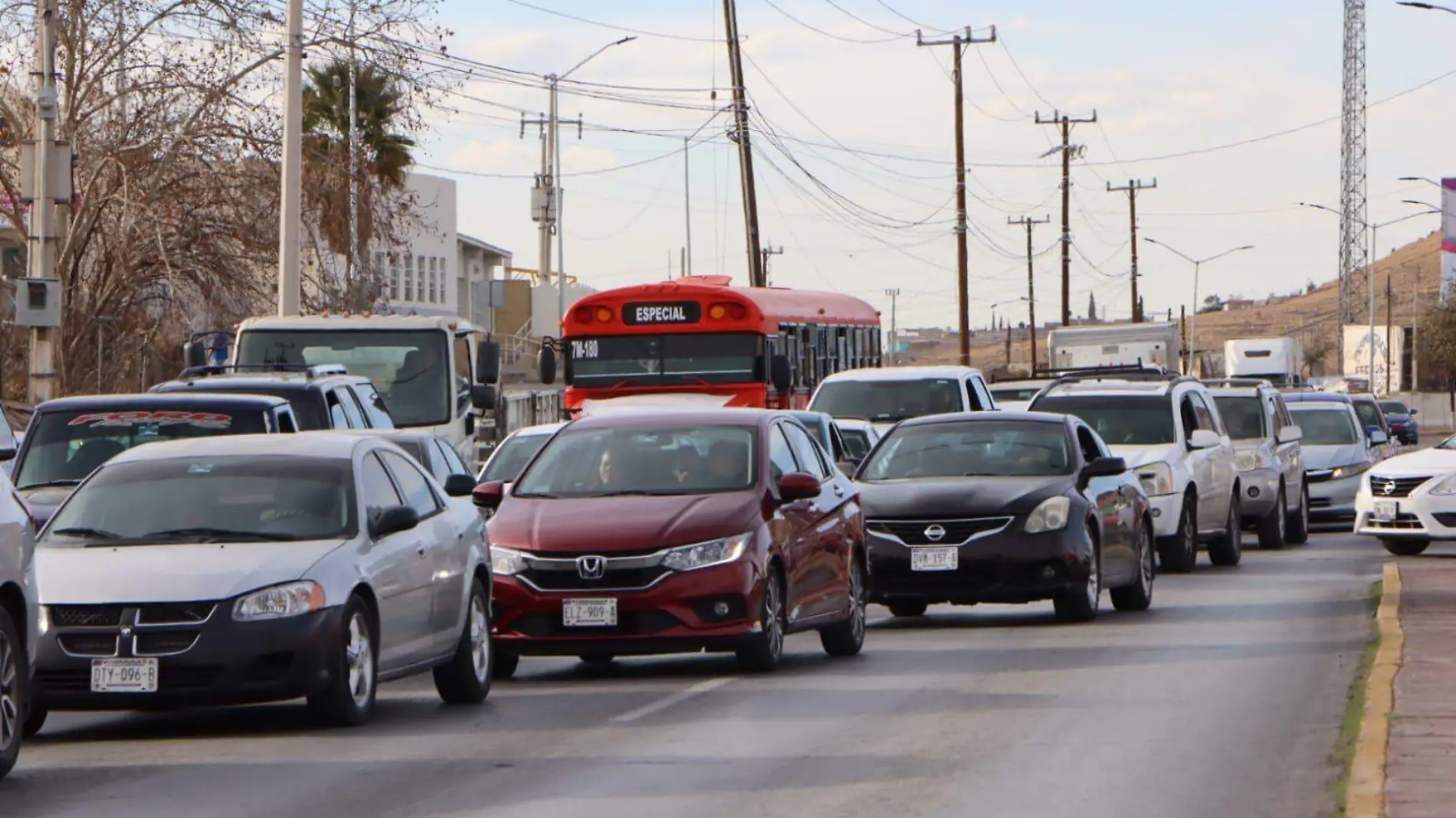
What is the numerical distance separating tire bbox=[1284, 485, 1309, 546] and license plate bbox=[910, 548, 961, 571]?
13827 mm

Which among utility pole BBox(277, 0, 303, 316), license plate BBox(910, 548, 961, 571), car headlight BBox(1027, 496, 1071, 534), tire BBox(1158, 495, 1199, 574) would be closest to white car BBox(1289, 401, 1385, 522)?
tire BBox(1158, 495, 1199, 574)

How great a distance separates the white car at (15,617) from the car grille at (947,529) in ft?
28.7

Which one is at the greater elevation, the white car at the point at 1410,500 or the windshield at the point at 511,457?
the windshield at the point at 511,457

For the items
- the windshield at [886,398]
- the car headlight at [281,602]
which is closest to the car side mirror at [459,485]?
the car headlight at [281,602]

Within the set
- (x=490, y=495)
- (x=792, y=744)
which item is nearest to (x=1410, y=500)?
(x=490, y=495)

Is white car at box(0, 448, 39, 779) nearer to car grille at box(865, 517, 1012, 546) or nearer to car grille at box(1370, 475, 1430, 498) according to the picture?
car grille at box(865, 517, 1012, 546)

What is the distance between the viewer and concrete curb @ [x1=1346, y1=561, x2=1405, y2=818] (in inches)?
348

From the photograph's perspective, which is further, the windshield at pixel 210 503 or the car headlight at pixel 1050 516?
the car headlight at pixel 1050 516

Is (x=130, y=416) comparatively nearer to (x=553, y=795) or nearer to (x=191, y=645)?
(x=191, y=645)

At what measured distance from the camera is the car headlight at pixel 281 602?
11289mm

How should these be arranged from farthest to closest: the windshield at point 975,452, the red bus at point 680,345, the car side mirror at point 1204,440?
1. the red bus at point 680,345
2. the car side mirror at point 1204,440
3. the windshield at point 975,452

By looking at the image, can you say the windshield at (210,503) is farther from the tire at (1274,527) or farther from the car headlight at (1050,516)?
the tire at (1274,527)

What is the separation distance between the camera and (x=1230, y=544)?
85.7ft

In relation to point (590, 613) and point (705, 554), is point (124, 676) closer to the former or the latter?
point (590, 613)
